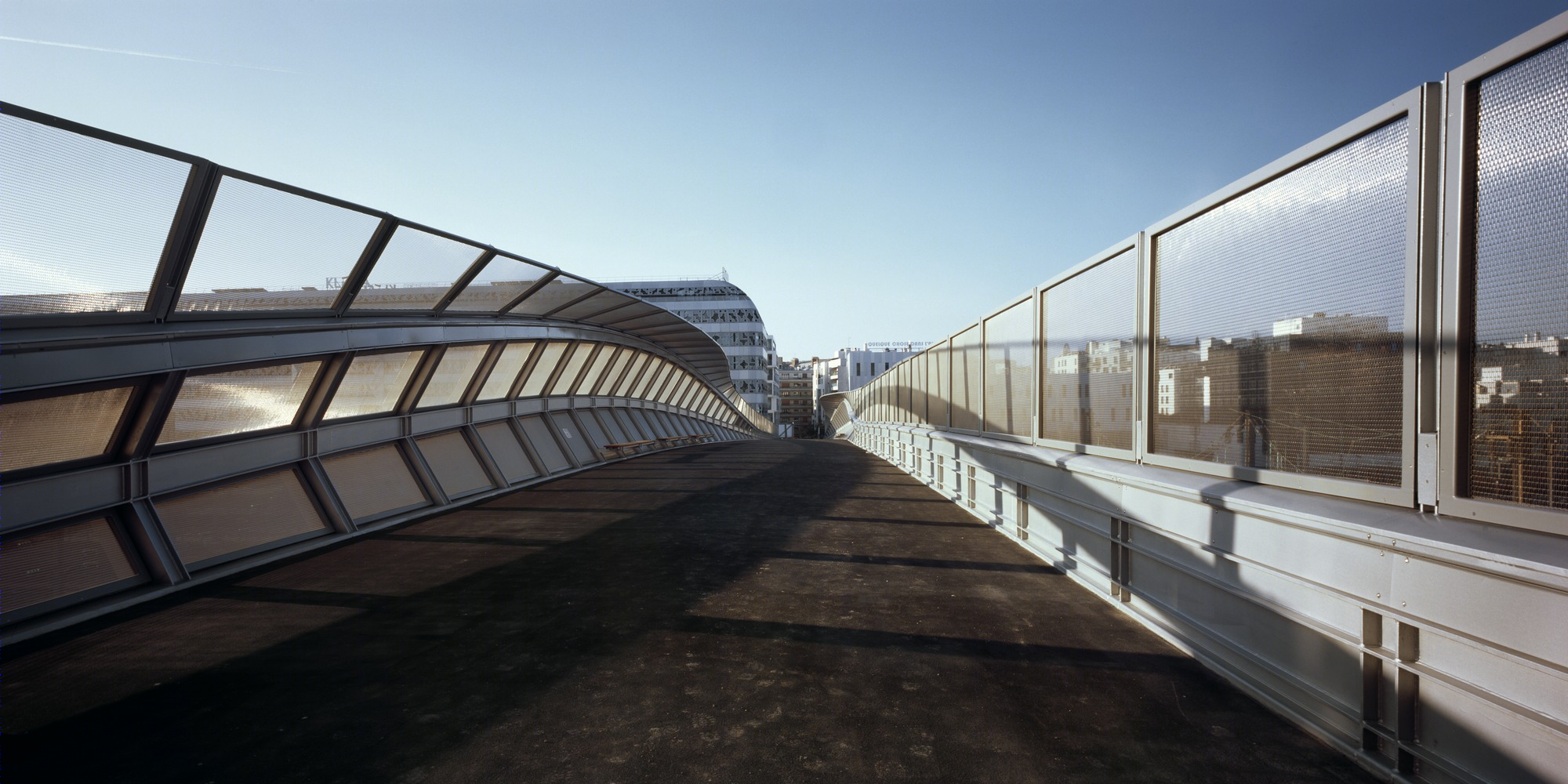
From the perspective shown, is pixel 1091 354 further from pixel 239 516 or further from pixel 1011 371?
pixel 239 516

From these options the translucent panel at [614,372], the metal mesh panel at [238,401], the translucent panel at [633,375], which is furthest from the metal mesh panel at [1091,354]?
the translucent panel at [633,375]

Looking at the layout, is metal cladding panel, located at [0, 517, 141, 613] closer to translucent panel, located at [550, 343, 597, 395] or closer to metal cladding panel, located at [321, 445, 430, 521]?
metal cladding panel, located at [321, 445, 430, 521]

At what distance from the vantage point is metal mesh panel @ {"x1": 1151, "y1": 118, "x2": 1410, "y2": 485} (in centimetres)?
305

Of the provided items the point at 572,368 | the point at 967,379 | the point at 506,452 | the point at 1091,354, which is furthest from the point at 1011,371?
the point at 572,368

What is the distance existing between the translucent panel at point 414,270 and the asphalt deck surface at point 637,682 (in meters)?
3.82

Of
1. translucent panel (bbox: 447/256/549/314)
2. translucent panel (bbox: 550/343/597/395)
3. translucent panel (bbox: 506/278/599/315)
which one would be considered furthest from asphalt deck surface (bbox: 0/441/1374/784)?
translucent panel (bbox: 550/343/597/395)

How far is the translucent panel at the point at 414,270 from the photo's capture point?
8.46m

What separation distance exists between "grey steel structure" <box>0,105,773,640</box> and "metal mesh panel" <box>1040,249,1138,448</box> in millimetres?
8122

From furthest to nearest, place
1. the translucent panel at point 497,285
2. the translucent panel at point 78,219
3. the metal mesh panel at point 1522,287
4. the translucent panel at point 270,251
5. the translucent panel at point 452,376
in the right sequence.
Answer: the translucent panel at point 452,376
the translucent panel at point 497,285
the translucent panel at point 270,251
the translucent panel at point 78,219
the metal mesh panel at point 1522,287

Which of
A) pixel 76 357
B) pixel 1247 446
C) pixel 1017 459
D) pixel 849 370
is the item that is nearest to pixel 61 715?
pixel 76 357

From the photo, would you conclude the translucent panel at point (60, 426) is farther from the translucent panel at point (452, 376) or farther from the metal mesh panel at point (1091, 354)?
the metal mesh panel at point (1091, 354)

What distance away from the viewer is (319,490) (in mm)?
7996

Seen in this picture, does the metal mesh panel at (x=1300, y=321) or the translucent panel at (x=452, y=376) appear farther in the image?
the translucent panel at (x=452, y=376)

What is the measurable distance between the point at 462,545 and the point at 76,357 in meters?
3.74
